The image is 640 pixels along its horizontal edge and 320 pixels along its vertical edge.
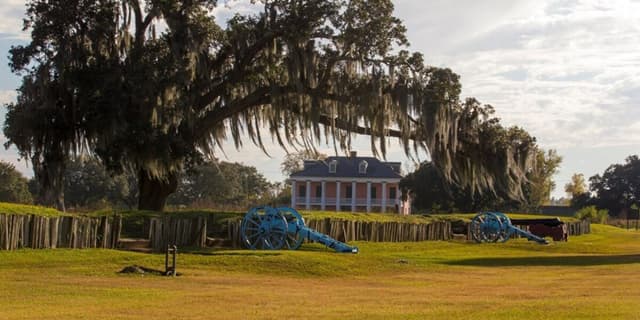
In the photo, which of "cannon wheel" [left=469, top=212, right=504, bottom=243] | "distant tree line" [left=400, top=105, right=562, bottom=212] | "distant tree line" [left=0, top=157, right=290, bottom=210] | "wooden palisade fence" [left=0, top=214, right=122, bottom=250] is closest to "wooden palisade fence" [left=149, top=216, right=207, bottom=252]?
"wooden palisade fence" [left=0, top=214, right=122, bottom=250]

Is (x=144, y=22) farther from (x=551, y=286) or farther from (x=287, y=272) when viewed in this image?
(x=551, y=286)

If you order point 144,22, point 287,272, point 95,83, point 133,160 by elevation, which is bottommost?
point 287,272

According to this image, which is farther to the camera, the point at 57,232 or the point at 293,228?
the point at 293,228

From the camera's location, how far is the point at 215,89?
3475cm

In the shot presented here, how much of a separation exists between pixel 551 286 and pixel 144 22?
64.0ft

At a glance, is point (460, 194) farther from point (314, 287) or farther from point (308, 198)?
point (314, 287)

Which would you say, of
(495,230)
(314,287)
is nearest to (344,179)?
(495,230)

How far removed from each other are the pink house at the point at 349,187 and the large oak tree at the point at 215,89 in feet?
171

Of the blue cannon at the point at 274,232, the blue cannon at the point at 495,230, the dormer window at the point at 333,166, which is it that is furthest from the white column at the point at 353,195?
the blue cannon at the point at 274,232

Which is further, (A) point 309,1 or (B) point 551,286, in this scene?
(A) point 309,1

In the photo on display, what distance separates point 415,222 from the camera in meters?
39.3

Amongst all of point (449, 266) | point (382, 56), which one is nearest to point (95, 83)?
point (382, 56)

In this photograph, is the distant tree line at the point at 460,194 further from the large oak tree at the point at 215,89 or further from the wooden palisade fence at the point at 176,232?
the wooden palisade fence at the point at 176,232

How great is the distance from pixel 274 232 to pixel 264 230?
0.33 meters
